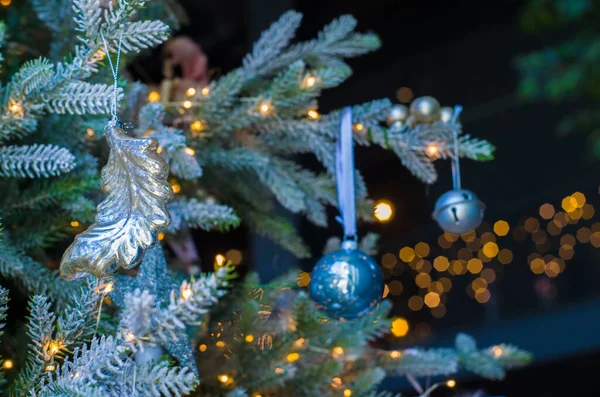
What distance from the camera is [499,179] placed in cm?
284

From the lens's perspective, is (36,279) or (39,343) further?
(36,279)

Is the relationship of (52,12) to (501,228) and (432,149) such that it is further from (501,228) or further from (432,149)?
(501,228)

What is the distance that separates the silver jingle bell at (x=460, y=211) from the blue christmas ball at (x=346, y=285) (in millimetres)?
99

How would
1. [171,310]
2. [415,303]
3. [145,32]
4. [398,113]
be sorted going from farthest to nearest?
[415,303], [398,113], [145,32], [171,310]

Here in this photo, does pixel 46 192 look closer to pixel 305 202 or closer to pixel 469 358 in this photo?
pixel 305 202

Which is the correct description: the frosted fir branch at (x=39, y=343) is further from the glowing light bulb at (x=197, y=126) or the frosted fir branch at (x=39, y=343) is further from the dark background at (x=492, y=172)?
the dark background at (x=492, y=172)

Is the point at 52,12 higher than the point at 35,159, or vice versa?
the point at 52,12

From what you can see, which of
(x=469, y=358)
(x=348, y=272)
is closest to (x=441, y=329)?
(x=469, y=358)

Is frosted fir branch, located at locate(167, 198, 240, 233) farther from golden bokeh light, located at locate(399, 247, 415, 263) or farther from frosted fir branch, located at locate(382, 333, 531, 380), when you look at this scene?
golden bokeh light, located at locate(399, 247, 415, 263)

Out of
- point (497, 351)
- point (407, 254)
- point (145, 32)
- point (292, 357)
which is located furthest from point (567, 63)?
point (145, 32)

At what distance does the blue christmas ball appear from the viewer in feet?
2.01

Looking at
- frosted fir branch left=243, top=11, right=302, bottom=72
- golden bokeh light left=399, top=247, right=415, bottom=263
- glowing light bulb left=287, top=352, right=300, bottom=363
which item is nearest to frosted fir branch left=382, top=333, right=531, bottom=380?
glowing light bulb left=287, top=352, right=300, bottom=363

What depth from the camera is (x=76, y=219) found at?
0.63 metres

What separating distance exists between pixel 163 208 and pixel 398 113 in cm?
36
